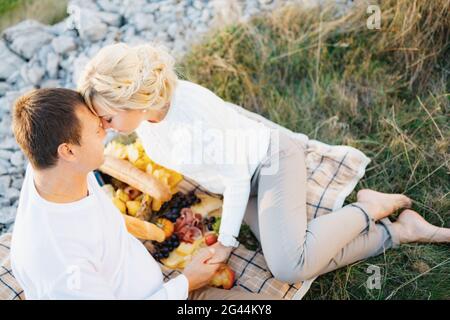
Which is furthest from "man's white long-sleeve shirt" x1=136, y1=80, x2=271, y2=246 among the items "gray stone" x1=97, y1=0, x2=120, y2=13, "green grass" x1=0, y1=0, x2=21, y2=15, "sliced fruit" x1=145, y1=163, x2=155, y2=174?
"green grass" x1=0, y1=0, x2=21, y2=15

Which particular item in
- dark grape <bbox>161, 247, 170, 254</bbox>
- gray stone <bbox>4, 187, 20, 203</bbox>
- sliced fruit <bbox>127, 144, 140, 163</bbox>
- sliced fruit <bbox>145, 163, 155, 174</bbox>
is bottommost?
dark grape <bbox>161, 247, 170, 254</bbox>

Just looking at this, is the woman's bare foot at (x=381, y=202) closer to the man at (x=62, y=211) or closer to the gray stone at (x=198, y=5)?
the man at (x=62, y=211)

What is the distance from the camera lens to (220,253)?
291 centimetres

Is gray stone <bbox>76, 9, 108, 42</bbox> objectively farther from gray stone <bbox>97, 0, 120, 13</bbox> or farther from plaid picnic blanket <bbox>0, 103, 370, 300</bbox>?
plaid picnic blanket <bbox>0, 103, 370, 300</bbox>

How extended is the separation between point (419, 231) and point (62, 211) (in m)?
2.15

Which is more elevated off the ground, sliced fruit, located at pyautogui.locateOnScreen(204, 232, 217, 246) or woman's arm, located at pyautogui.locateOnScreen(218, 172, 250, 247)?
woman's arm, located at pyautogui.locateOnScreen(218, 172, 250, 247)

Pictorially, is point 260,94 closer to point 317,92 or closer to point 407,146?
point 317,92

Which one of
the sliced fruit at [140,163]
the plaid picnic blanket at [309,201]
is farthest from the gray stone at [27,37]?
the plaid picnic blanket at [309,201]

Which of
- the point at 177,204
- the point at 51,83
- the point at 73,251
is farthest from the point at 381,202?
the point at 51,83

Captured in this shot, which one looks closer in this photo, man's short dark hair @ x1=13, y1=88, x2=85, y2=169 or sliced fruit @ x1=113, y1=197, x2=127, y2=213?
man's short dark hair @ x1=13, y1=88, x2=85, y2=169

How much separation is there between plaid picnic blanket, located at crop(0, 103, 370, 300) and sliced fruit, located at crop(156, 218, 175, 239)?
25 cm

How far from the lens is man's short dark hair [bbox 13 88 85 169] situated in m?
1.96
